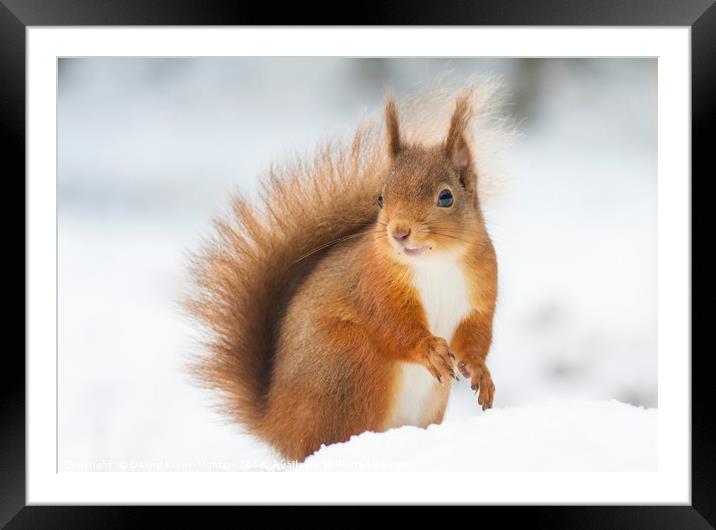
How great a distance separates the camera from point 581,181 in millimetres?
2773

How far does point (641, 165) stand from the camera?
104 inches

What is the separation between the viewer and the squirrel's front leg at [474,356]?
8.27 ft

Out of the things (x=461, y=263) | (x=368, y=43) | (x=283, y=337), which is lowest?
(x=283, y=337)

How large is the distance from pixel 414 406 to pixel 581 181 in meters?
0.84

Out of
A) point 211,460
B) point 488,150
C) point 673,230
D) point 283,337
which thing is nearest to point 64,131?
point 283,337

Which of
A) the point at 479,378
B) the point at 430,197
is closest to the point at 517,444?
the point at 479,378

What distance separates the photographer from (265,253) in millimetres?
2777

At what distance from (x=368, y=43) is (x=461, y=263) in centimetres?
62

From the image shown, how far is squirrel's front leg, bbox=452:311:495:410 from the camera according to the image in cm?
252

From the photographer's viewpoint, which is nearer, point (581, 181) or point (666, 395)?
point (666, 395)

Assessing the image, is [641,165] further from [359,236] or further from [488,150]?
[359,236]

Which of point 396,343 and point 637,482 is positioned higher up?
point 396,343

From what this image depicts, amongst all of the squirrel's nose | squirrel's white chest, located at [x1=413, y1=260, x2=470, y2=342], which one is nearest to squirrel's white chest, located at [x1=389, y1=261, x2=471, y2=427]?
squirrel's white chest, located at [x1=413, y1=260, x2=470, y2=342]

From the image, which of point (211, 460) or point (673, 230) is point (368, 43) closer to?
point (673, 230)
